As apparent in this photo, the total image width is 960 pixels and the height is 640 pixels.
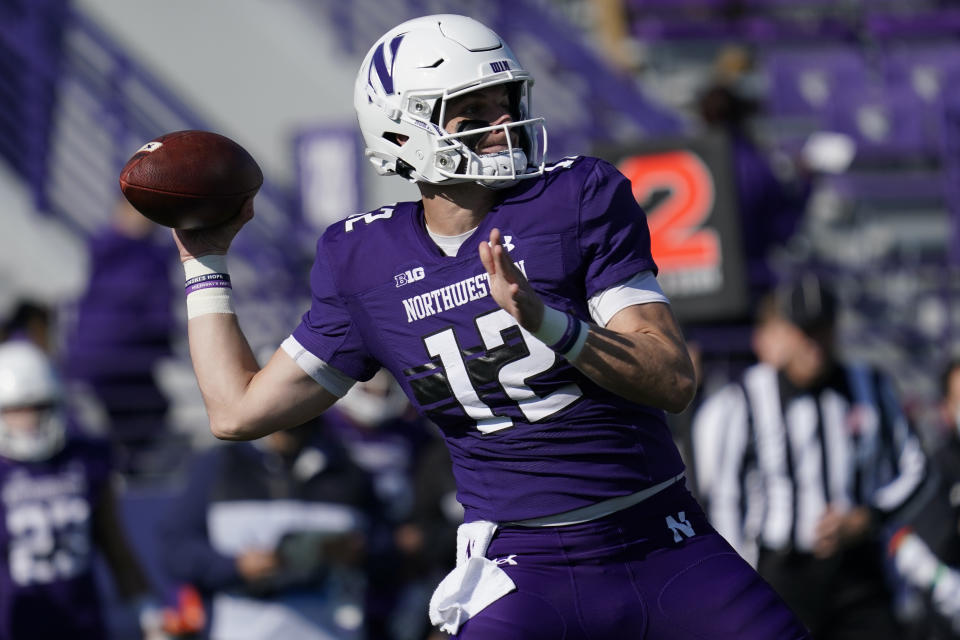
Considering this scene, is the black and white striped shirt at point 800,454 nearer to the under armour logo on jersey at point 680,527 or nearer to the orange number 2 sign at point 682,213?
the orange number 2 sign at point 682,213

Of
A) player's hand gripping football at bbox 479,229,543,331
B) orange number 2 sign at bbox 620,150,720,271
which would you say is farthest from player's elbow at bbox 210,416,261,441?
orange number 2 sign at bbox 620,150,720,271

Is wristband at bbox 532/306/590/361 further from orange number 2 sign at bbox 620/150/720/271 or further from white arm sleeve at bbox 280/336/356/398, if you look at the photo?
orange number 2 sign at bbox 620/150/720/271

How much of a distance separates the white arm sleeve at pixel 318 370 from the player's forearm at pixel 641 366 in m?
0.68

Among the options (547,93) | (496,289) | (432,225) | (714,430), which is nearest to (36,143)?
(547,93)

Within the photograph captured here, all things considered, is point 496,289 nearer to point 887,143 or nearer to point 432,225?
point 432,225

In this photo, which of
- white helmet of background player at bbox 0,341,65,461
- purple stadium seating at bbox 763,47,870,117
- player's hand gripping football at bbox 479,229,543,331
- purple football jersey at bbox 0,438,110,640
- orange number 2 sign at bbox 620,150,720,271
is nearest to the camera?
player's hand gripping football at bbox 479,229,543,331

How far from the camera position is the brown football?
10.4 feet

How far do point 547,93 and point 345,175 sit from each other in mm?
2156

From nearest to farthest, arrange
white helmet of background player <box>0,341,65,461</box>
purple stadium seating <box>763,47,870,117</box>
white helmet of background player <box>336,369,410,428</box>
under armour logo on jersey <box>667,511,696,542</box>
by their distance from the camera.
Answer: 1. under armour logo on jersey <box>667,511,696,542</box>
2. white helmet of background player <box>0,341,65,461</box>
3. white helmet of background player <box>336,369,410,428</box>
4. purple stadium seating <box>763,47,870,117</box>

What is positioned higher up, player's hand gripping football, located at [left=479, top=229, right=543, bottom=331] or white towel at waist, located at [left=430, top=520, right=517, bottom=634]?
player's hand gripping football, located at [left=479, top=229, right=543, bottom=331]

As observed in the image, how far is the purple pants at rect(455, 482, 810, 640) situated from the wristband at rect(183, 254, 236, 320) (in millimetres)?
846

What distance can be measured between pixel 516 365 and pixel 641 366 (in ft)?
0.94

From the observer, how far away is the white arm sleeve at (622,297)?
2945 millimetres

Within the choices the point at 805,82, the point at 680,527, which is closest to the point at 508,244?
the point at 680,527
